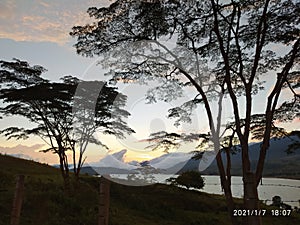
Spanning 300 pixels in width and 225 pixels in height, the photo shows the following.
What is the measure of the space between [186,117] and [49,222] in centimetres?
851

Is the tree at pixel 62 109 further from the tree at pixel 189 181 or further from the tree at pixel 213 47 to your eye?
the tree at pixel 189 181

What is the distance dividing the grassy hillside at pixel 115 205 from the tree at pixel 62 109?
240 centimetres

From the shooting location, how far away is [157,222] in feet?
70.2

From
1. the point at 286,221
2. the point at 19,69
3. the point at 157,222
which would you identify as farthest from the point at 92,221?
the point at 286,221

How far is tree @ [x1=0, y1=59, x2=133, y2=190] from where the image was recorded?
19.4 meters

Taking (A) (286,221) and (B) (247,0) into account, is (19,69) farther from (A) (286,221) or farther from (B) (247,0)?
Result: (A) (286,221)

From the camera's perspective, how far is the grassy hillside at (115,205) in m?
16.8

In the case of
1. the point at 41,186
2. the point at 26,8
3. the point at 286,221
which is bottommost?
the point at 286,221

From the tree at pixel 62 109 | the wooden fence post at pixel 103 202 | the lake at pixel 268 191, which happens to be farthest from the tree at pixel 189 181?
the wooden fence post at pixel 103 202

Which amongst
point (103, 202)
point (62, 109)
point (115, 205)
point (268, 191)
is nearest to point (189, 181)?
point (115, 205)

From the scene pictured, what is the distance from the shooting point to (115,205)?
77.6 ft

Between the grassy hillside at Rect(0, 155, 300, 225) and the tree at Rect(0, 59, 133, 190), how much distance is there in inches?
94.4

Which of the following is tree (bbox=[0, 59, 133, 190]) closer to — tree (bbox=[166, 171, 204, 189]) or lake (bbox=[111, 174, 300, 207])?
lake (bbox=[111, 174, 300, 207])

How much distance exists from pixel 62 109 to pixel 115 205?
853 cm
